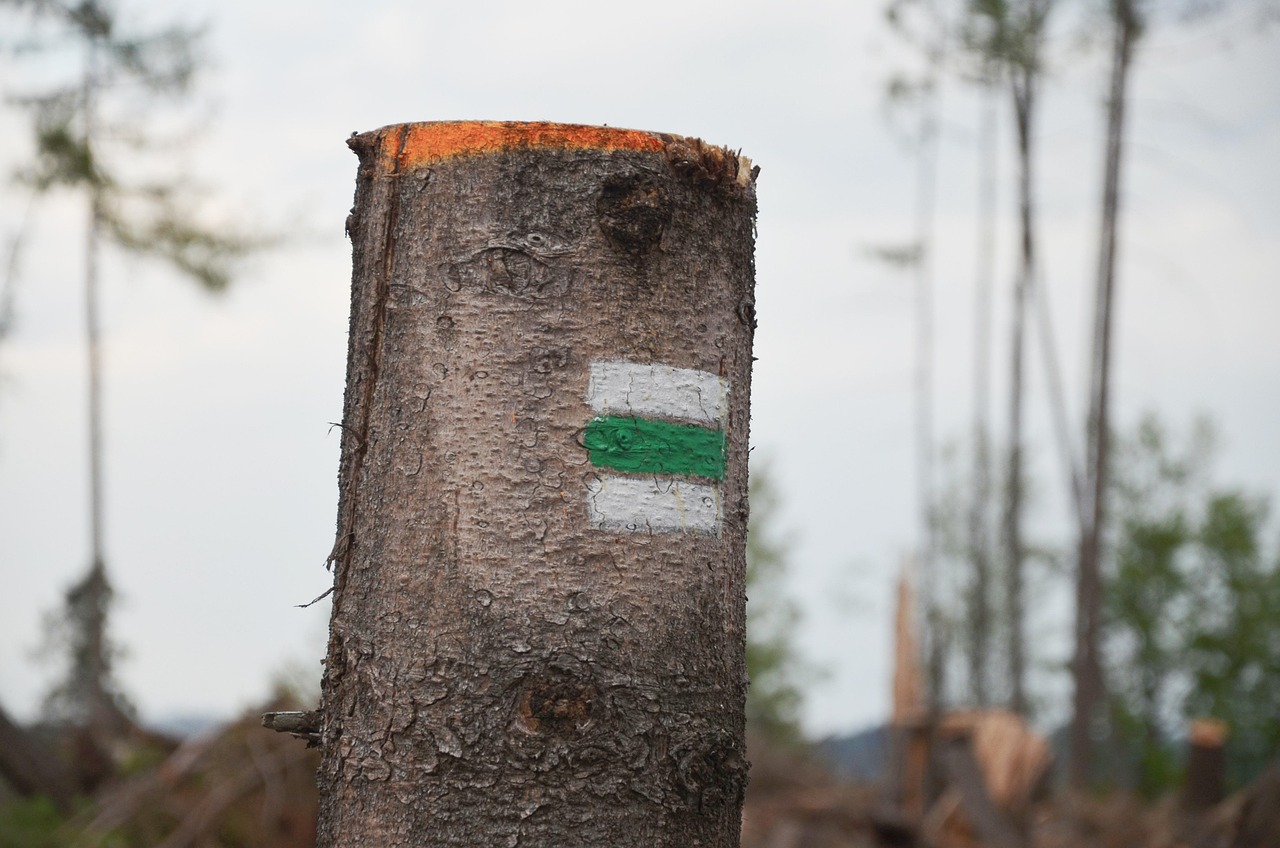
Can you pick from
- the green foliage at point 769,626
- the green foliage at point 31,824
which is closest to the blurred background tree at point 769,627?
the green foliage at point 769,626

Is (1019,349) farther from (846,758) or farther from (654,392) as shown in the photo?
(654,392)

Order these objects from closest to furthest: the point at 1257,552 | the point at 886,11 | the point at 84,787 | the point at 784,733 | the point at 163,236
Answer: the point at 84,787, the point at 163,236, the point at 886,11, the point at 784,733, the point at 1257,552

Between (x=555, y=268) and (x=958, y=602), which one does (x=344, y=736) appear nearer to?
(x=555, y=268)

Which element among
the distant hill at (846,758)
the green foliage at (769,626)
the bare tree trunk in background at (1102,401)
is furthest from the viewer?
the green foliage at (769,626)

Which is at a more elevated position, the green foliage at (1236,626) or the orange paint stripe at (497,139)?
the orange paint stripe at (497,139)

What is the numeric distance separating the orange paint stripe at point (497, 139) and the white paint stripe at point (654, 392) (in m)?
0.26

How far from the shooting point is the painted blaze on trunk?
55.3 inches

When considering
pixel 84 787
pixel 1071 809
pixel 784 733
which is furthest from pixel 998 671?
pixel 84 787

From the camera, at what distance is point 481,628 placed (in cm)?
142

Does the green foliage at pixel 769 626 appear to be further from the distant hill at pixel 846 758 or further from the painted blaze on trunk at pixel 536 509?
the painted blaze on trunk at pixel 536 509

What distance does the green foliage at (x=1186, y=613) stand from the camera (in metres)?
30.2

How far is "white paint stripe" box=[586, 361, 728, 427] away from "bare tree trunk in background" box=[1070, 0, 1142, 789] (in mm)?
13779

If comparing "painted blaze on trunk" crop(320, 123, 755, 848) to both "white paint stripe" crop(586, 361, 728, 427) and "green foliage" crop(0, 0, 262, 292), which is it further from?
"green foliage" crop(0, 0, 262, 292)

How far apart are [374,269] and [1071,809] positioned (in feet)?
32.6
